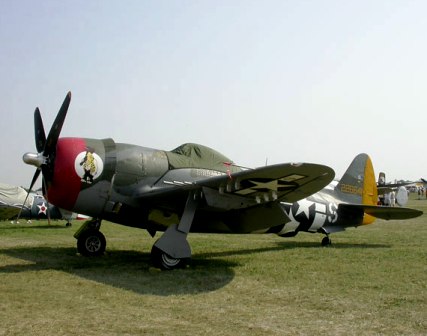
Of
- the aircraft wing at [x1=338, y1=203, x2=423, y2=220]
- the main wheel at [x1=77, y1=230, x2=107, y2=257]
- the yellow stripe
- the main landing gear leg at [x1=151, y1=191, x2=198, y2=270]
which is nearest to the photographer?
the main landing gear leg at [x1=151, y1=191, x2=198, y2=270]

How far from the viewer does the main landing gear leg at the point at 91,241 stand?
8.94 metres

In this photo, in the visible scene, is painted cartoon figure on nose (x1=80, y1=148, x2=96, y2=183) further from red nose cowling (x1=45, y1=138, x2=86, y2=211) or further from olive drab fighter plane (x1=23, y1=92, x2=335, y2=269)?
red nose cowling (x1=45, y1=138, x2=86, y2=211)

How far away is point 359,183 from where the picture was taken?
11.9 metres

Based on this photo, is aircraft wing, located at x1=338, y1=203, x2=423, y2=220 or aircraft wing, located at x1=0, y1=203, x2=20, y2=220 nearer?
aircraft wing, located at x1=338, y1=203, x2=423, y2=220

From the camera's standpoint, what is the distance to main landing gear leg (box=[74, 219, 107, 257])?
894 centimetres

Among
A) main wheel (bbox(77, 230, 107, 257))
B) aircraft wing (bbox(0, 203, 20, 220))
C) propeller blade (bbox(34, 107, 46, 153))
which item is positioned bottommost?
aircraft wing (bbox(0, 203, 20, 220))

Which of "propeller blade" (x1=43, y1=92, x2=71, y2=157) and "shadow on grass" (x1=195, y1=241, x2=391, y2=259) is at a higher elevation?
"propeller blade" (x1=43, y1=92, x2=71, y2=157)

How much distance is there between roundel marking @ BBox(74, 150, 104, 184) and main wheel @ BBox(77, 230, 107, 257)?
1783mm

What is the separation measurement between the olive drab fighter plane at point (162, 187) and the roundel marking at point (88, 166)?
16 mm

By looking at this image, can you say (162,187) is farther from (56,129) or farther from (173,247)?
(56,129)

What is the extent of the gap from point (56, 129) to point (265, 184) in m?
3.58

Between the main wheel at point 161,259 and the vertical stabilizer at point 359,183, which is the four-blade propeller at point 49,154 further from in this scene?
the vertical stabilizer at point 359,183

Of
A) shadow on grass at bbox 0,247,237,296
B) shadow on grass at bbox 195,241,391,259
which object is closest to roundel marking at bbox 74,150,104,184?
shadow on grass at bbox 0,247,237,296

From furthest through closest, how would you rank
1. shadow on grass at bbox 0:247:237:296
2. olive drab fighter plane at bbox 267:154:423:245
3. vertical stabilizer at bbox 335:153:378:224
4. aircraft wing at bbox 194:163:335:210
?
vertical stabilizer at bbox 335:153:378:224
olive drab fighter plane at bbox 267:154:423:245
aircraft wing at bbox 194:163:335:210
shadow on grass at bbox 0:247:237:296
